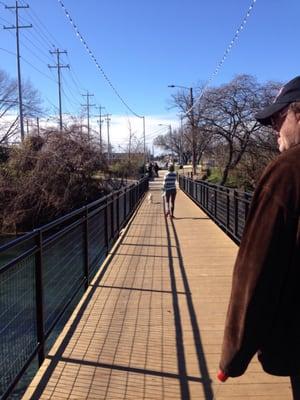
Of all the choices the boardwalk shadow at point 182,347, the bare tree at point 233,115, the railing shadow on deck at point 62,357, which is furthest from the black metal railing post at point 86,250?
the bare tree at point 233,115

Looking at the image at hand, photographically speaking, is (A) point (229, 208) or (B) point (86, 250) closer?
(B) point (86, 250)

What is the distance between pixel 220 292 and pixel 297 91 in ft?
17.4

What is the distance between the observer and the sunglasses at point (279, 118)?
80.0 inches

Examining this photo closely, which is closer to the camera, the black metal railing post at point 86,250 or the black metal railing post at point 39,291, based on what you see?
the black metal railing post at point 39,291

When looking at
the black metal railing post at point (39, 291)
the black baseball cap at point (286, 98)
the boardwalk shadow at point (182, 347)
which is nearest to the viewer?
the black baseball cap at point (286, 98)

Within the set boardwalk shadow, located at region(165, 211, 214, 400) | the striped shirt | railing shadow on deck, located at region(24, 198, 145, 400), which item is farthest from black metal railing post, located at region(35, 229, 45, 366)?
the striped shirt

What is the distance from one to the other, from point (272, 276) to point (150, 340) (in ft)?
11.5

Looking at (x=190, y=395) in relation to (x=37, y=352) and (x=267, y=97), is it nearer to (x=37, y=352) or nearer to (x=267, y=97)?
(x=37, y=352)

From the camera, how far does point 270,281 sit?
1.84 metres

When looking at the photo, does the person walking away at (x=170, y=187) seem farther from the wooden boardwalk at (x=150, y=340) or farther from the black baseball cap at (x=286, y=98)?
the black baseball cap at (x=286, y=98)

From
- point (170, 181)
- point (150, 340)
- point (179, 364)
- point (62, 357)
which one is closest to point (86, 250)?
point (150, 340)

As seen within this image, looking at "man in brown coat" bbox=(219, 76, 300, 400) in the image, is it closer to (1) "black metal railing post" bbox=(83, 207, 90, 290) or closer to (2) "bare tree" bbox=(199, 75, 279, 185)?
(1) "black metal railing post" bbox=(83, 207, 90, 290)

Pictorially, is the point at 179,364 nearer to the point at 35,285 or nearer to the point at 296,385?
the point at 35,285

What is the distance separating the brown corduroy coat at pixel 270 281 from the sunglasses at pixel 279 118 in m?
0.20
